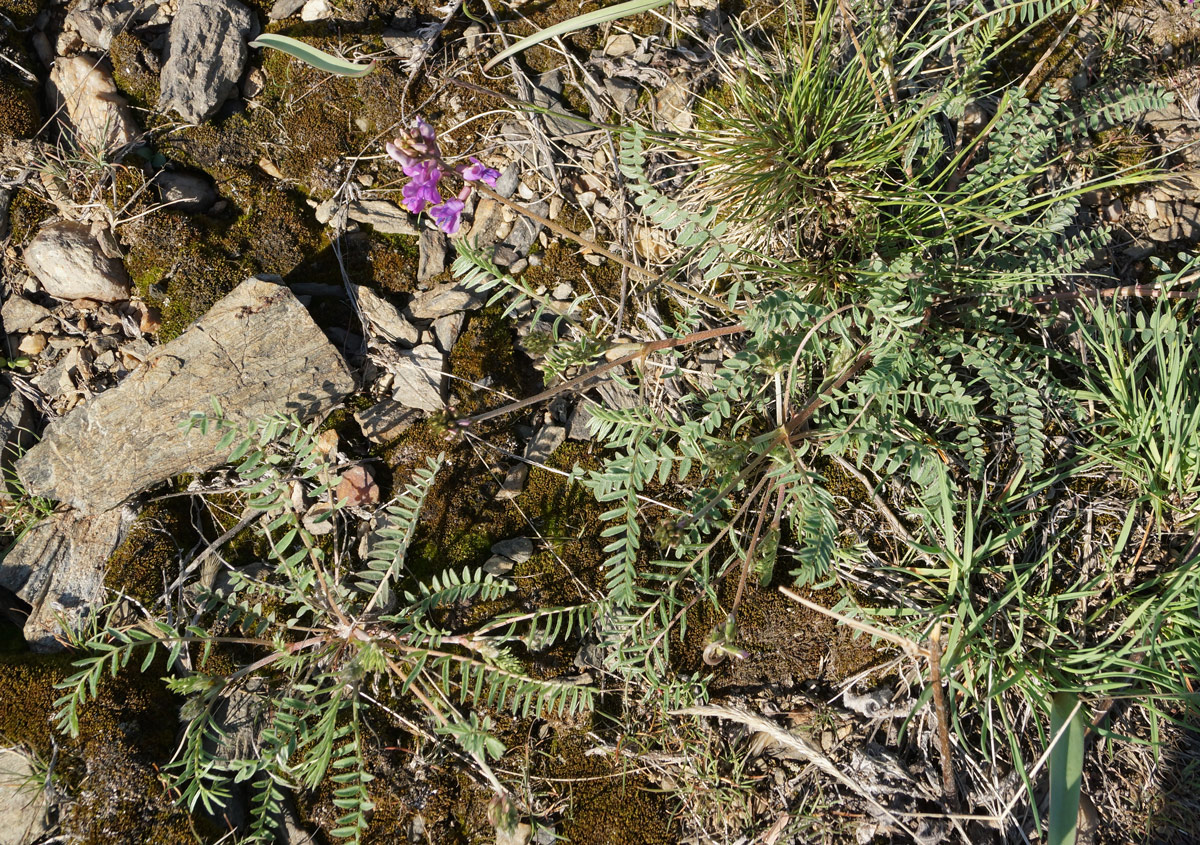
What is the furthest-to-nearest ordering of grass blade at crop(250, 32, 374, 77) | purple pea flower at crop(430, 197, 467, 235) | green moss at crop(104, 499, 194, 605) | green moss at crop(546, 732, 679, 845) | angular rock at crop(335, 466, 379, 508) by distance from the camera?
angular rock at crop(335, 466, 379, 508) < green moss at crop(104, 499, 194, 605) < green moss at crop(546, 732, 679, 845) < purple pea flower at crop(430, 197, 467, 235) < grass blade at crop(250, 32, 374, 77)

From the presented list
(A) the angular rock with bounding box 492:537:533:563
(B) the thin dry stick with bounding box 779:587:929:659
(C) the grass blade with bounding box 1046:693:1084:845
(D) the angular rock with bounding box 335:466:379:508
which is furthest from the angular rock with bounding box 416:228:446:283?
(C) the grass blade with bounding box 1046:693:1084:845

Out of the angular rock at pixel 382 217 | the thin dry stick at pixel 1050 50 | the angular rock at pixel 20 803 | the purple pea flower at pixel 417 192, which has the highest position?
the thin dry stick at pixel 1050 50

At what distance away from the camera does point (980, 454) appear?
2.56 metres

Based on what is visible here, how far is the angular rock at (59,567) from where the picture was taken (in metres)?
2.61

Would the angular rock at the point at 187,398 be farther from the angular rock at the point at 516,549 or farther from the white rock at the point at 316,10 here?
the white rock at the point at 316,10

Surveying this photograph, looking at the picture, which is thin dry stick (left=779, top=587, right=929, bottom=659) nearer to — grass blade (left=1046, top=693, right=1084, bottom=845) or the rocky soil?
the rocky soil

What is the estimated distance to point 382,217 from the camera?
9.52ft

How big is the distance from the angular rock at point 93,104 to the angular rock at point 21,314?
63cm

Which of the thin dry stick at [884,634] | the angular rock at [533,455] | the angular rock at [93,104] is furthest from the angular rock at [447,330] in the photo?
the thin dry stick at [884,634]

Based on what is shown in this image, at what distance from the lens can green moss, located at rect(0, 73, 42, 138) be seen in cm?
280

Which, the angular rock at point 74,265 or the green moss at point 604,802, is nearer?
the green moss at point 604,802

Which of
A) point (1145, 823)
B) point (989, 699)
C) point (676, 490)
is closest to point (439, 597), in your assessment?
point (676, 490)

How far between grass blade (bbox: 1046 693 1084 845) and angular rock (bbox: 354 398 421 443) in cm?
240

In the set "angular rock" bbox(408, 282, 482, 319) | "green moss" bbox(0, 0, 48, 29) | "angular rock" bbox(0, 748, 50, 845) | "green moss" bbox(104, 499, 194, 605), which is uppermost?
"green moss" bbox(0, 0, 48, 29)
